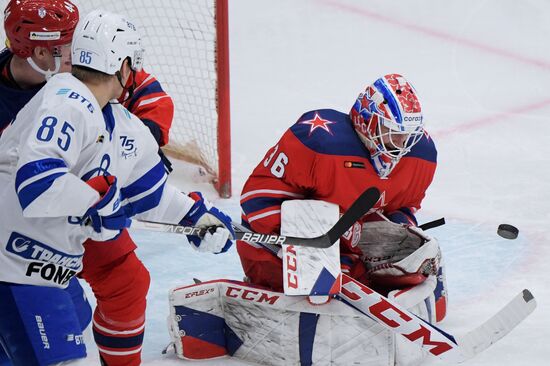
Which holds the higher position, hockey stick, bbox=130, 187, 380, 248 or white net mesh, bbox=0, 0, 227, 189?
hockey stick, bbox=130, 187, 380, 248

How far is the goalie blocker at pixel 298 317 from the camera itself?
2785mm

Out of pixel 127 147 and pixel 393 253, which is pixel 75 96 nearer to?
pixel 127 147

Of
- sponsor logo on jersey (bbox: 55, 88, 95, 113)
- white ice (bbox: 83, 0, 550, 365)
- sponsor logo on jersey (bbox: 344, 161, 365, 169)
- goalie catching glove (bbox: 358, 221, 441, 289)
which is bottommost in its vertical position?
white ice (bbox: 83, 0, 550, 365)

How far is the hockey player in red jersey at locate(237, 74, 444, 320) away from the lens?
2852 mm

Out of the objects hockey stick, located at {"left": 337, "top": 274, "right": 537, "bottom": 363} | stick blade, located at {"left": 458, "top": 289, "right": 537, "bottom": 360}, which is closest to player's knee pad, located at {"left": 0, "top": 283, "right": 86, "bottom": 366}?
hockey stick, located at {"left": 337, "top": 274, "right": 537, "bottom": 363}

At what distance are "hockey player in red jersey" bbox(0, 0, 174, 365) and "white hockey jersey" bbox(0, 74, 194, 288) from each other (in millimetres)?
193

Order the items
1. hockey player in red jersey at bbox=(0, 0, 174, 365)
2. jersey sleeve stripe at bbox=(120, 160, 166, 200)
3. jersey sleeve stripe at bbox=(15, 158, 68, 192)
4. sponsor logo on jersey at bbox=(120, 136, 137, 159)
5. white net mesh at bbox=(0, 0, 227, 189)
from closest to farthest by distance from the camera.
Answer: jersey sleeve stripe at bbox=(15, 158, 68, 192)
sponsor logo on jersey at bbox=(120, 136, 137, 159)
jersey sleeve stripe at bbox=(120, 160, 166, 200)
hockey player in red jersey at bbox=(0, 0, 174, 365)
white net mesh at bbox=(0, 0, 227, 189)

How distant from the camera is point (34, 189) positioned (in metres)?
2.03

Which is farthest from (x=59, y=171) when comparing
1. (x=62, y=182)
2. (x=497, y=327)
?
(x=497, y=327)

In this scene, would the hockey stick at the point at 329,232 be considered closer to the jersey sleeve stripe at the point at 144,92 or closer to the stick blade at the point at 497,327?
the stick blade at the point at 497,327

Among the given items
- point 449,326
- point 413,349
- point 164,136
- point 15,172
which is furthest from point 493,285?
point 15,172

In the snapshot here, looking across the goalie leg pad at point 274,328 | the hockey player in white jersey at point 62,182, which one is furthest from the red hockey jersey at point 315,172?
the hockey player in white jersey at point 62,182

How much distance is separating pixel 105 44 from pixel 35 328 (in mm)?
630

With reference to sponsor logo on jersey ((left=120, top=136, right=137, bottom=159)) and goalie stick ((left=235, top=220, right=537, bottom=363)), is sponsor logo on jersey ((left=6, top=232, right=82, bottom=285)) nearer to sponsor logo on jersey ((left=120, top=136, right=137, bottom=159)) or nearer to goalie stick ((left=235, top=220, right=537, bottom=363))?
sponsor logo on jersey ((left=120, top=136, right=137, bottom=159))
